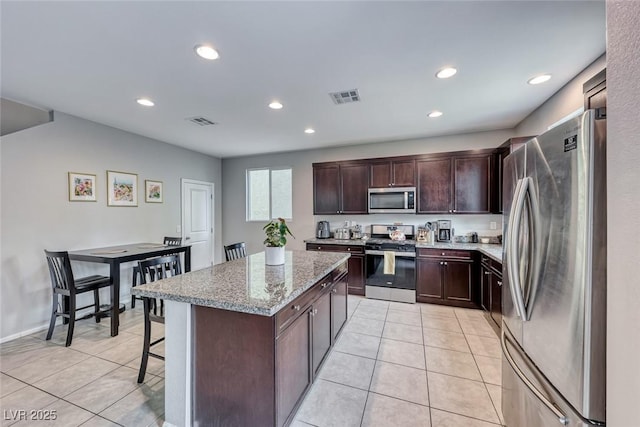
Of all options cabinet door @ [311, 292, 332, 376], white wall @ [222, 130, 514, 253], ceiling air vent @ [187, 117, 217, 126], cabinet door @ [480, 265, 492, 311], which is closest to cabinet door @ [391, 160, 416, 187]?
white wall @ [222, 130, 514, 253]

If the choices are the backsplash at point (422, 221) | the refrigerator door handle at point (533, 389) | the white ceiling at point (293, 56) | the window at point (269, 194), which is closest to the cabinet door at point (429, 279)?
the backsplash at point (422, 221)

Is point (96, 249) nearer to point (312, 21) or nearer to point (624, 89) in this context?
point (312, 21)

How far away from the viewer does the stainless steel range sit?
397 centimetres

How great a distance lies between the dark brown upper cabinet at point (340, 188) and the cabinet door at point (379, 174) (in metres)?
0.09

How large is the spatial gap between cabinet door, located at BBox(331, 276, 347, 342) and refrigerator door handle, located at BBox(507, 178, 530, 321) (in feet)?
5.06

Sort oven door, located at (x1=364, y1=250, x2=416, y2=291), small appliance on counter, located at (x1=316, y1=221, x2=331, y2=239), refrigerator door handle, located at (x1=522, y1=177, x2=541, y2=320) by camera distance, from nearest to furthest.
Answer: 1. refrigerator door handle, located at (x1=522, y1=177, x2=541, y2=320)
2. oven door, located at (x1=364, y1=250, x2=416, y2=291)
3. small appliance on counter, located at (x1=316, y1=221, x2=331, y2=239)

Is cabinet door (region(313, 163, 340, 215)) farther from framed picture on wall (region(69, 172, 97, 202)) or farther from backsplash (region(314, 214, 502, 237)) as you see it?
framed picture on wall (region(69, 172, 97, 202))

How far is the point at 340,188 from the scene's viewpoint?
4.77 m

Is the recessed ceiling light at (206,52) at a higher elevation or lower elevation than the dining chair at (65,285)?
higher

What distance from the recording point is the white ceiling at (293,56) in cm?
165

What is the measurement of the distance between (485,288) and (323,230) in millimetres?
2771

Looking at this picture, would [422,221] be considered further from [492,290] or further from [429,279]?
[492,290]

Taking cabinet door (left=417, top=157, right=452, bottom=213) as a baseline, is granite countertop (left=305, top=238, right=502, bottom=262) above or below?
below

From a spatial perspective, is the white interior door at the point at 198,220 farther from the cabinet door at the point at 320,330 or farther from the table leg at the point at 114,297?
the cabinet door at the point at 320,330
